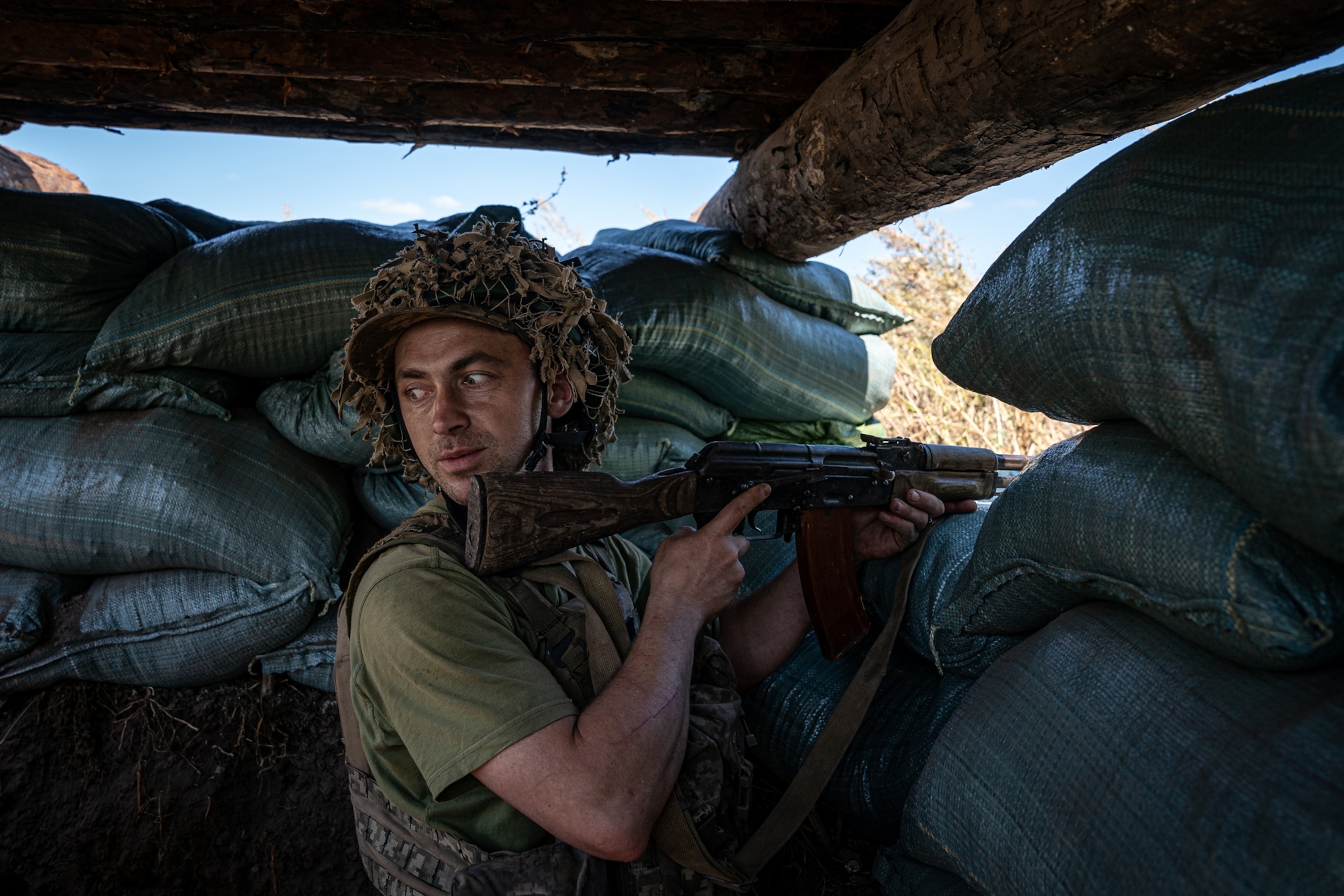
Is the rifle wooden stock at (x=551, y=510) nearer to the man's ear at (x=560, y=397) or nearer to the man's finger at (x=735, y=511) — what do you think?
the man's finger at (x=735, y=511)

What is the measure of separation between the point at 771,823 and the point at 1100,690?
718mm

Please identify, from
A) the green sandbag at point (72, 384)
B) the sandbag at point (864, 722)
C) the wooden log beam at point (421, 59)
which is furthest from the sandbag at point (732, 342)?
the green sandbag at point (72, 384)

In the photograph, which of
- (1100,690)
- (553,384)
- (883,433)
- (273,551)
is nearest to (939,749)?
(1100,690)

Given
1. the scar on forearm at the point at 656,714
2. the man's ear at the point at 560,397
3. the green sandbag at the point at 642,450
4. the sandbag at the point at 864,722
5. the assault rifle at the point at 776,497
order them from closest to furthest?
the scar on forearm at the point at 656,714
the assault rifle at the point at 776,497
the sandbag at the point at 864,722
the man's ear at the point at 560,397
the green sandbag at the point at 642,450

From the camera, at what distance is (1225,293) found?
3.15ft

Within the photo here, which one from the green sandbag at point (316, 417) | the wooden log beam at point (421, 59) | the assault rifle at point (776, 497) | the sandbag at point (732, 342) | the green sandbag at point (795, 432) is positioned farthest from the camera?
the green sandbag at point (795, 432)

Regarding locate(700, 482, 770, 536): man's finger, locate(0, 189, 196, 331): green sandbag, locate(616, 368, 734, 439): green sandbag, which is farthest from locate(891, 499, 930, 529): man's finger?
locate(0, 189, 196, 331): green sandbag

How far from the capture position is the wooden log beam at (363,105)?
7.73 feet

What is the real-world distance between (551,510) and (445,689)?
0.36m

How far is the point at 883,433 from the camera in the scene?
402 cm

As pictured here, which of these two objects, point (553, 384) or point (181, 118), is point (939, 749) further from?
point (181, 118)

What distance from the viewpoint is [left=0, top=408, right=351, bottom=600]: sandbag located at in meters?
2.31

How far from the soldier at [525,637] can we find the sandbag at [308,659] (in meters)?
0.85

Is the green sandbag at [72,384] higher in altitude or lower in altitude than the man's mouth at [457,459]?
lower
